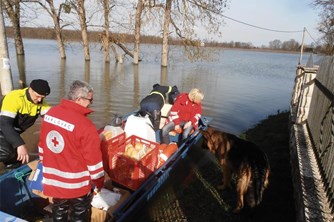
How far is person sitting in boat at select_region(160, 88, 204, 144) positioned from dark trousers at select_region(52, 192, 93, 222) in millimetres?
3793

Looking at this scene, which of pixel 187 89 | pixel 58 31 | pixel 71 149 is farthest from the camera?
pixel 58 31

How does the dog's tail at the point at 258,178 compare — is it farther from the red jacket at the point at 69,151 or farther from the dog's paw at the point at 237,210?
the red jacket at the point at 69,151

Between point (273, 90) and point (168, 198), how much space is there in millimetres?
15286

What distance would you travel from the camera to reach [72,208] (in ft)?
10.5

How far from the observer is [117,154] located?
4469 millimetres

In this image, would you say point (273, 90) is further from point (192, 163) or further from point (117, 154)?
point (117, 154)

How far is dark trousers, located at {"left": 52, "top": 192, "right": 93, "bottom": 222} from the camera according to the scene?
3164 millimetres

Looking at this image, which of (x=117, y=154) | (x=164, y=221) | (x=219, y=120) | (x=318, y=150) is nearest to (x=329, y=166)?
(x=318, y=150)

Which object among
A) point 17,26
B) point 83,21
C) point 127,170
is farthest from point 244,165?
point 17,26

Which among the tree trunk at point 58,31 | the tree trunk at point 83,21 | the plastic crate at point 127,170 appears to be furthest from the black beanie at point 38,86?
the tree trunk at point 58,31

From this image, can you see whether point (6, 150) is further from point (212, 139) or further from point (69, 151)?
point (212, 139)

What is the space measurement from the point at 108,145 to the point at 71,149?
1817 millimetres

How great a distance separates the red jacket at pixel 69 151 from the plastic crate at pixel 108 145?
1372 millimetres

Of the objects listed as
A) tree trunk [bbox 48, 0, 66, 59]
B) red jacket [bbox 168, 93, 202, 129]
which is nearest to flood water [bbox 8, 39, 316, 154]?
red jacket [bbox 168, 93, 202, 129]
